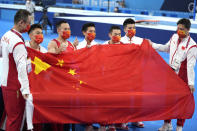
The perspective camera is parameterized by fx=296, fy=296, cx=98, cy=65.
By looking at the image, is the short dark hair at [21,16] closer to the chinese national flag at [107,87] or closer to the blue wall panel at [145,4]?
the chinese national flag at [107,87]

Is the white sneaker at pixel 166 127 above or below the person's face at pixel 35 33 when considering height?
below

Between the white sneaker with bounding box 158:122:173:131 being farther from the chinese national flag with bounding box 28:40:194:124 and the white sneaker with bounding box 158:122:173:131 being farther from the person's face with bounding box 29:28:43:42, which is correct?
the person's face with bounding box 29:28:43:42

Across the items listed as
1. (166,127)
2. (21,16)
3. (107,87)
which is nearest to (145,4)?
(166,127)

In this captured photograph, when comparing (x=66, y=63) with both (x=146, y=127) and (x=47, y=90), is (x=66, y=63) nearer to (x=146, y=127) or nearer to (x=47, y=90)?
(x=47, y=90)

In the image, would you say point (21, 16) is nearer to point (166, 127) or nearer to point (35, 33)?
point (35, 33)

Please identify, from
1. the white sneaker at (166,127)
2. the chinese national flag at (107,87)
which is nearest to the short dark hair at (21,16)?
the chinese national flag at (107,87)

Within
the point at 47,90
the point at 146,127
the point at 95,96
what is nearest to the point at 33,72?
the point at 47,90

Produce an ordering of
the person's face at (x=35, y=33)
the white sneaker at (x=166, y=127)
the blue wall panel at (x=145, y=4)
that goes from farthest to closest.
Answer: the blue wall panel at (x=145, y=4) → the white sneaker at (x=166, y=127) → the person's face at (x=35, y=33)

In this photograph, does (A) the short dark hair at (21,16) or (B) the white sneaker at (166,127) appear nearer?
(A) the short dark hair at (21,16)

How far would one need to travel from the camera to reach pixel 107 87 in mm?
3926

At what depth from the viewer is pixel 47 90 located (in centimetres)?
368

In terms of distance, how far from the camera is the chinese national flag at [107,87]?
12.1 ft

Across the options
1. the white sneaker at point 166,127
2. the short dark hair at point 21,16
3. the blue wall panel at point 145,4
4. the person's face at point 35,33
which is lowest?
the white sneaker at point 166,127

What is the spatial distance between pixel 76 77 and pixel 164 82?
1231 millimetres
